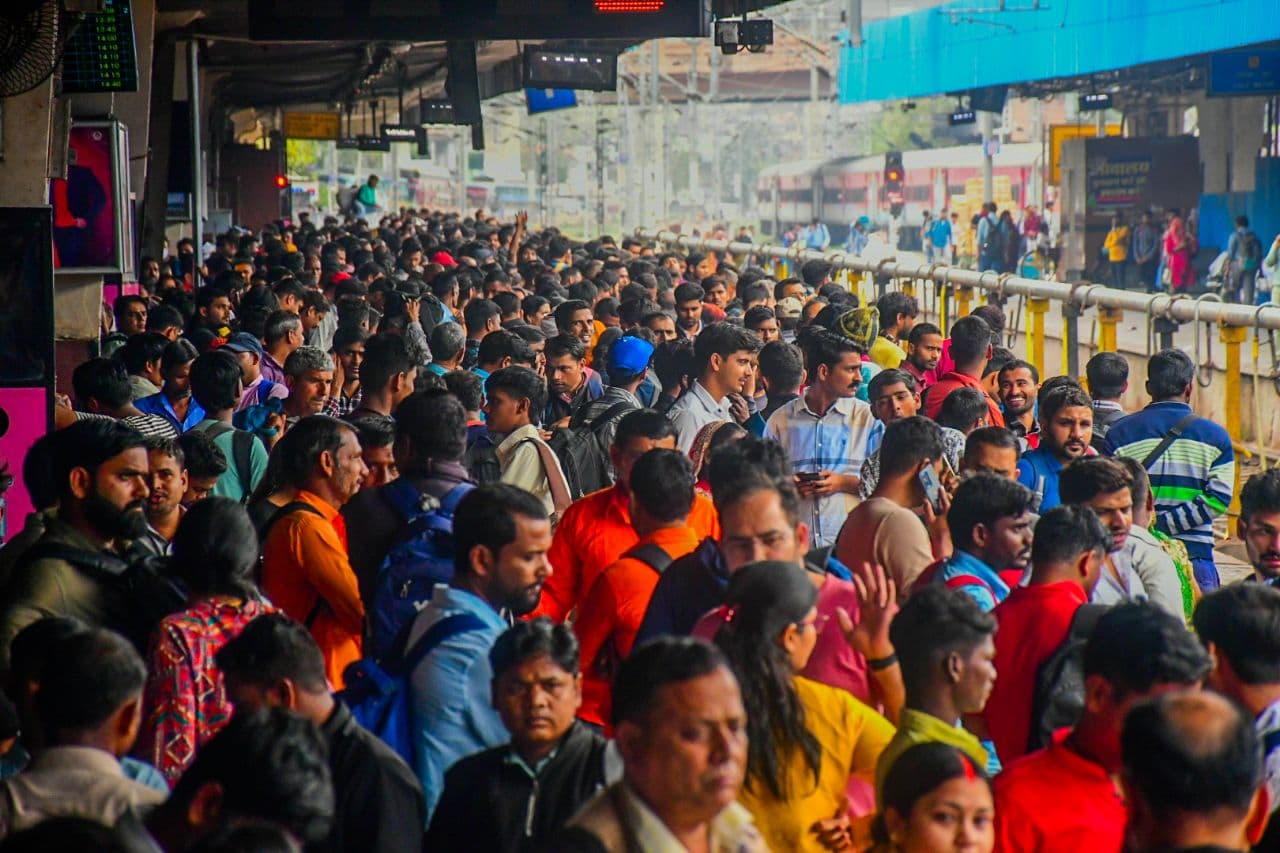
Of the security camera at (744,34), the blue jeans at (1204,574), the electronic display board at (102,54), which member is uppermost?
the security camera at (744,34)

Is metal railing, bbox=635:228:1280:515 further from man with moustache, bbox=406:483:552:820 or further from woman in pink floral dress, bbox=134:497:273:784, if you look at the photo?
woman in pink floral dress, bbox=134:497:273:784

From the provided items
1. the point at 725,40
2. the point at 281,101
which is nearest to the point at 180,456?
the point at 725,40

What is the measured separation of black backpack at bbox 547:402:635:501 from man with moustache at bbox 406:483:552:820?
3075 mm

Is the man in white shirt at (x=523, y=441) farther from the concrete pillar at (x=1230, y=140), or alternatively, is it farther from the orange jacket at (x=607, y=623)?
the concrete pillar at (x=1230, y=140)

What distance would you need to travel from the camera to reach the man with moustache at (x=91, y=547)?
482 cm

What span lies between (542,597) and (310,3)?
284 inches

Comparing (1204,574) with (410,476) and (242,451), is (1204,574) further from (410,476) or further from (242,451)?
(242,451)

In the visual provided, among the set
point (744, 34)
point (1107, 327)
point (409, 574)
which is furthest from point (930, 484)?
point (744, 34)

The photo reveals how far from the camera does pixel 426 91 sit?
44312 mm

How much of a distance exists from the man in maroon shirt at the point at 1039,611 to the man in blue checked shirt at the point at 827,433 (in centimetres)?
226

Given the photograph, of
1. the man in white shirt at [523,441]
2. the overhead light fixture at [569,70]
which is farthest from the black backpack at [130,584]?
the overhead light fixture at [569,70]

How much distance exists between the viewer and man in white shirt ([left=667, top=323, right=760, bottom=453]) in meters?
8.19

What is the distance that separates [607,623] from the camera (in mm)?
5145

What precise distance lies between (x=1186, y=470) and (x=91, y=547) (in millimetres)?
4610
